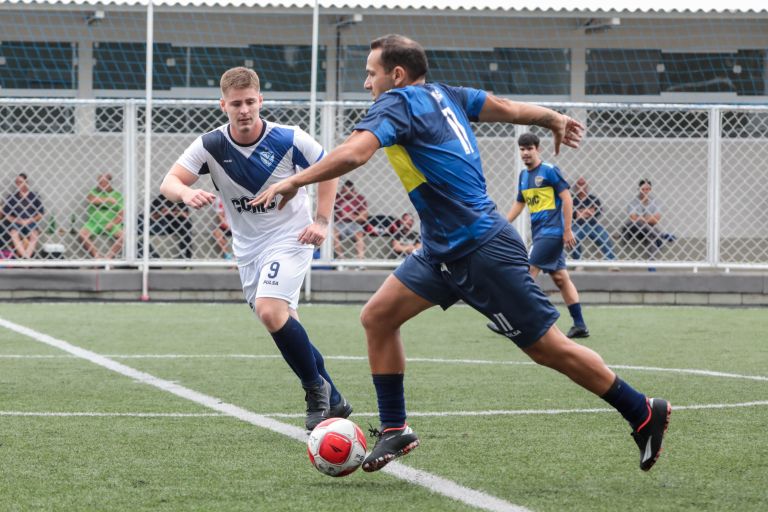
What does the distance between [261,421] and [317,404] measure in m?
0.41

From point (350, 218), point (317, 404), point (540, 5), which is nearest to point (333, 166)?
point (317, 404)

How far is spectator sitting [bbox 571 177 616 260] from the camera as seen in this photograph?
15.7 metres

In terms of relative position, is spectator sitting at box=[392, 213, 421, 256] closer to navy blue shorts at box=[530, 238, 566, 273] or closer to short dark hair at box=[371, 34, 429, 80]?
navy blue shorts at box=[530, 238, 566, 273]

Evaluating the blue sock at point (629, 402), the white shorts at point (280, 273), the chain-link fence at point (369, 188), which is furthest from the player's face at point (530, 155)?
the blue sock at point (629, 402)

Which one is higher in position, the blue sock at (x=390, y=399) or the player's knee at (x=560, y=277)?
the blue sock at (x=390, y=399)

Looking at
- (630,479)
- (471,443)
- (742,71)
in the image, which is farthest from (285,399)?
(742,71)

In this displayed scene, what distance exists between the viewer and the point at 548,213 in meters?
11.9

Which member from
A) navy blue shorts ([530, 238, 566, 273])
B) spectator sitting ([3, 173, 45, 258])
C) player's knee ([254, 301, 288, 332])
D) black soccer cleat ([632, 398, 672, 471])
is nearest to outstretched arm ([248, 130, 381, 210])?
black soccer cleat ([632, 398, 672, 471])

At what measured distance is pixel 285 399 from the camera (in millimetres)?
7520

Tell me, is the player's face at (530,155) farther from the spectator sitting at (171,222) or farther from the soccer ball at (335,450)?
the soccer ball at (335,450)

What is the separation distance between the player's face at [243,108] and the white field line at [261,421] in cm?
149

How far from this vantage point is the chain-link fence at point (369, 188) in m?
15.3

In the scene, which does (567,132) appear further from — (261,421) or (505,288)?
(261,421)

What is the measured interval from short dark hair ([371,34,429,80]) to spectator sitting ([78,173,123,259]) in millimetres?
10486
